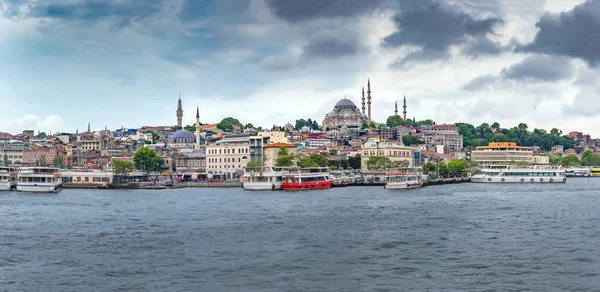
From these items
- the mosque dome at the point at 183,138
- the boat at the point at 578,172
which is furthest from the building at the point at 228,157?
the boat at the point at 578,172

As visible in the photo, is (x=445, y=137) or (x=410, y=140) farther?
(x=445, y=137)

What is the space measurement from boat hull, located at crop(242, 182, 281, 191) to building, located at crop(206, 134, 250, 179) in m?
20.4

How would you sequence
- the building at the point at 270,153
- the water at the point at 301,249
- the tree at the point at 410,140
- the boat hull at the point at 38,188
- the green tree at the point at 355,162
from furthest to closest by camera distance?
1. the tree at the point at 410,140
2. the green tree at the point at 355,162
3. the building at the point at 270,153
4. the boat hull at the point at 38,188
5. the water at the point at 301,249

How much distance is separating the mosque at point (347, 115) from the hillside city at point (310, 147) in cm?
21

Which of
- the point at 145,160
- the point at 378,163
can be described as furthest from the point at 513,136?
the point at 145,160

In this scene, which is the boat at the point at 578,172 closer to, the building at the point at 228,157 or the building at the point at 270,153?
the building at the point at 270,153

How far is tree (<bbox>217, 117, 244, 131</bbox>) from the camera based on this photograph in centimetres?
13452

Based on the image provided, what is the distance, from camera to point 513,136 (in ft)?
443

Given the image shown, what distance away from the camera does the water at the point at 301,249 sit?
53.0 ft

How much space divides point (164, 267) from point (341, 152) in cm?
7616

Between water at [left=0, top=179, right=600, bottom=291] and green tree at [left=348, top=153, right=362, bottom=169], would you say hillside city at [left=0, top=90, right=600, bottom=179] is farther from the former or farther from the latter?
water at [left=0, top=179, right=600, bottom=291]

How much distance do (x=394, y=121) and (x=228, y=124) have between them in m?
33.5

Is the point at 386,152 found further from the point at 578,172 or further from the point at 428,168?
the point at 578,172

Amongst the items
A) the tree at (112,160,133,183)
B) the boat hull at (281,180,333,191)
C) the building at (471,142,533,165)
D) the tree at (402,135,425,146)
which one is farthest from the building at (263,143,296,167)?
the tree at (402,135,425,146)
